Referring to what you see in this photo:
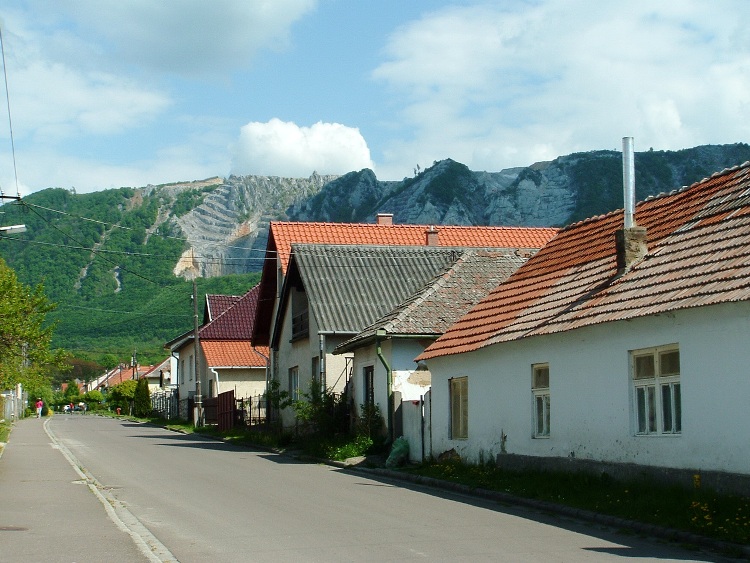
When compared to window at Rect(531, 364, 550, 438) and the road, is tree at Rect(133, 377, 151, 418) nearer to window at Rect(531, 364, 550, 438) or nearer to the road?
the road

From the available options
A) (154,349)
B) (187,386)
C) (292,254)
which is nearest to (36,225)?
(154,349)

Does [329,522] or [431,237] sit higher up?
[431,237]

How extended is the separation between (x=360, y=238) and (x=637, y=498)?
990 inches

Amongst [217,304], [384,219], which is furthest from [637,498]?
[217,304]

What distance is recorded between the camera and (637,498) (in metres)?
12.9

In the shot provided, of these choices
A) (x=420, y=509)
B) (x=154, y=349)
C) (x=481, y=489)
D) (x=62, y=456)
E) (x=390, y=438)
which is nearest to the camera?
(x=420, y=509)

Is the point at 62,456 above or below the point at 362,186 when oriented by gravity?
below

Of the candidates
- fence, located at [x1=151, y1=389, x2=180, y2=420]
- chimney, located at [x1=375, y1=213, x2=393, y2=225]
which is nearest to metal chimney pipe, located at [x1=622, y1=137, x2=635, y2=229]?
chimney, located at [x1=375, y1=213, x2=393, y2=225]

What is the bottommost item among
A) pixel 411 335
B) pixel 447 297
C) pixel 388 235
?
pixel 411 335

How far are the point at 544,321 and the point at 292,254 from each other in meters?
15.1

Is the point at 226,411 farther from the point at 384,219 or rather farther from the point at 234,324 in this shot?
the point at 234,324

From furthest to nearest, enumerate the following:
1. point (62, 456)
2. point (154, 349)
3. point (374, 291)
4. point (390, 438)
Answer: point (154, 349), point (374, 291), point (62, 456), point (390, 438)

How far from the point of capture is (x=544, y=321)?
16.8 metres

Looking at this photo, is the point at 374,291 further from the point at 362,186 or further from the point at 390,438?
the point at 362,186
